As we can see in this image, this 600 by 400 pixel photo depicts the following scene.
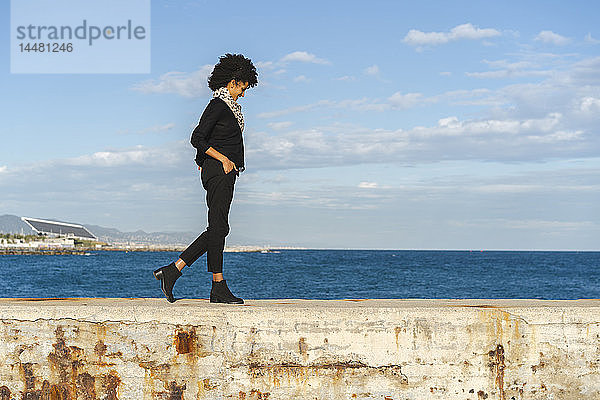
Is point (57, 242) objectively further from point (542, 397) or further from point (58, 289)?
point (542, 397)

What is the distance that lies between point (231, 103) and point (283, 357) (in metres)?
2.05

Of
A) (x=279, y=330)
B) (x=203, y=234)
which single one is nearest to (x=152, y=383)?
(x=279, y=330)

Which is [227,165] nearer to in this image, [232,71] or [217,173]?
[217,173]

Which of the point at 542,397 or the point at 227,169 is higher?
the point at 227,169

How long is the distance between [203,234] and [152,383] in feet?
4.29

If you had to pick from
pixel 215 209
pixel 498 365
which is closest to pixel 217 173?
pixel 215 209

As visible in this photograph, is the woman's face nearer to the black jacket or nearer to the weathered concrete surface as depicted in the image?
the black jacket

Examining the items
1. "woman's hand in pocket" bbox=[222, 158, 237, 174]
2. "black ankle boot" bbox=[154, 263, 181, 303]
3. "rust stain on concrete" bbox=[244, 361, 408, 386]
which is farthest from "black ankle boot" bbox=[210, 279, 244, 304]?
"woman's hand in pocket" bbox=[222, 158, 237, 174]

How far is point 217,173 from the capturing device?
5.09m

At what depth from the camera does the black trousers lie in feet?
16.8

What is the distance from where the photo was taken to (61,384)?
4.37 metres

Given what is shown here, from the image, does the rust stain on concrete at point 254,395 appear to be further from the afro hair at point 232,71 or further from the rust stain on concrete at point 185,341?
the afro hair at point 232,71

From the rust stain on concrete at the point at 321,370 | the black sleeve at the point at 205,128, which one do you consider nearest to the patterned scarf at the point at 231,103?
the black sleeve at the point at 205,128

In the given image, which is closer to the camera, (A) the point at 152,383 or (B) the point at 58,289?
(A) the point at 152,383
